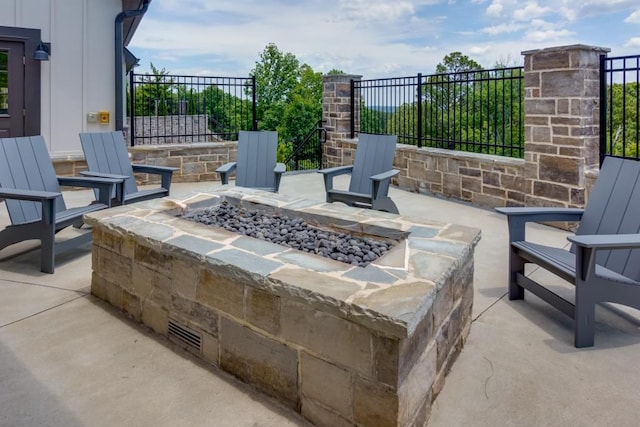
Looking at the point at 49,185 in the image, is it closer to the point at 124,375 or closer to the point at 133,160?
the point at 124,375

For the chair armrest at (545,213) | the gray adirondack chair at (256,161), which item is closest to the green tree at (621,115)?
the chair armrest at (545,213)

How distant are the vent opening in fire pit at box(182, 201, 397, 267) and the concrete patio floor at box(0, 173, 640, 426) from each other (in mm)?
682

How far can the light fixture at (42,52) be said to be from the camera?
5.93 m

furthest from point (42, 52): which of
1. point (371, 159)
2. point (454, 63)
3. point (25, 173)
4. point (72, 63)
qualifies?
point (454, 63)

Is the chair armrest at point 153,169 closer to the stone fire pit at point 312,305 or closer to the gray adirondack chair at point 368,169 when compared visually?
the gray adirondack chair at point 368,169

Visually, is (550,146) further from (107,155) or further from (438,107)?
(107,155)

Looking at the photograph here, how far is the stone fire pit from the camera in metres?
1.60

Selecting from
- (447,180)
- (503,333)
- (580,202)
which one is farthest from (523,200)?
(503,333)

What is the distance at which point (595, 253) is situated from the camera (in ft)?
7.25

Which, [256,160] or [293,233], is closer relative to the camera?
[293,233]

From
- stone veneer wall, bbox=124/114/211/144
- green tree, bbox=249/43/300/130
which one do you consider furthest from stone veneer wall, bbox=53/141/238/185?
green tree, bbox=249/43/300/130

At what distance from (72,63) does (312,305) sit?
6.19m

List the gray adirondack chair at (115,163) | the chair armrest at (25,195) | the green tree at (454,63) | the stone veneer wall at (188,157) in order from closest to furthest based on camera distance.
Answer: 1. the chair armrest at (25,195)
2. the gray adirondack chair at (115,163)
3. the stone veneer wall at (188,157)
4. the green tree at (454,63)

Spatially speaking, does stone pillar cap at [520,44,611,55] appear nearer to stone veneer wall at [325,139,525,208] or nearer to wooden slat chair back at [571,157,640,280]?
stone veneer wall at [325,139,525,208]
